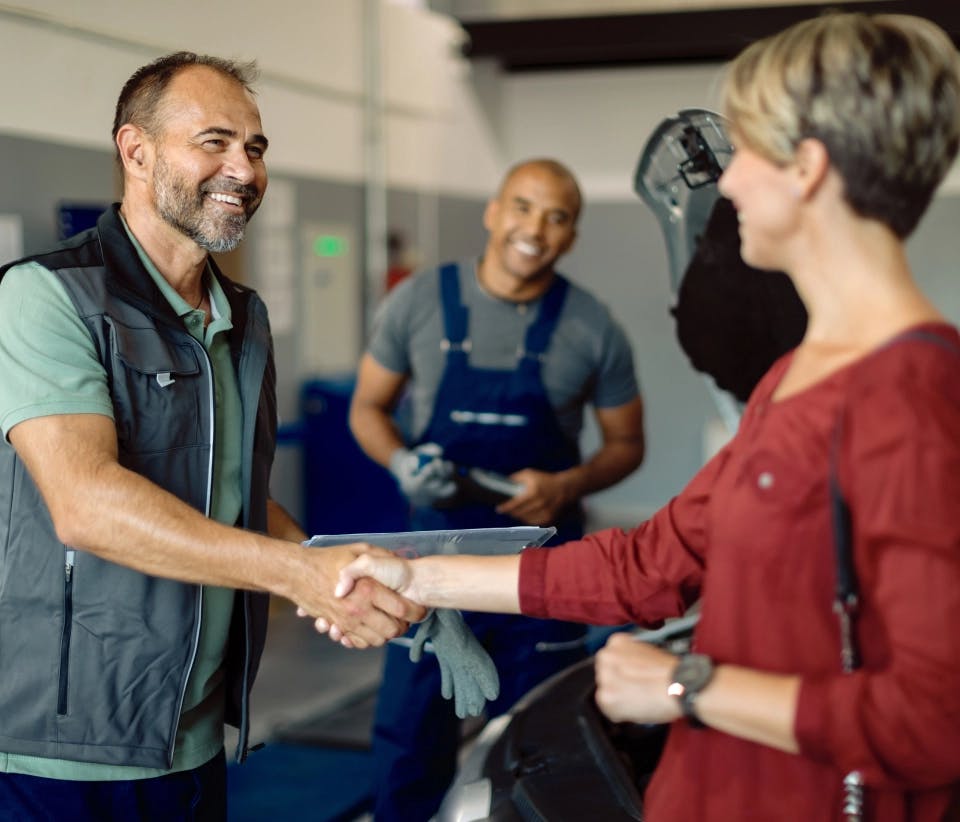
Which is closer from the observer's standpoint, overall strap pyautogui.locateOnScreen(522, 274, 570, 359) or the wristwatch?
the wristwatch

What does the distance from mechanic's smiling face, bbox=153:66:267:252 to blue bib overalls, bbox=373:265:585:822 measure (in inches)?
44.8

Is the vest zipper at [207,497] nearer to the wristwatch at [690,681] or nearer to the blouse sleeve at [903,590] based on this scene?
the wristwatch at [690,681]

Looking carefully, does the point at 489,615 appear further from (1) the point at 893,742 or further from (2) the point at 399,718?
(1) the point at 893,742

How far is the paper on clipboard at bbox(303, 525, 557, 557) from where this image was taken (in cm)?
151

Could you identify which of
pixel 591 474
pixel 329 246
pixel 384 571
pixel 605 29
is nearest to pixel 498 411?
pixel 591 474

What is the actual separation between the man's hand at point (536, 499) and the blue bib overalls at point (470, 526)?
0.04 m

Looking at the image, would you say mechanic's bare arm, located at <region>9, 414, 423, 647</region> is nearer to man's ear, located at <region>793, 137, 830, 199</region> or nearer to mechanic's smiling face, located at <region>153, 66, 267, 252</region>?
mechanic's smiling face, located at <region>153, 66, 267, 252</region>

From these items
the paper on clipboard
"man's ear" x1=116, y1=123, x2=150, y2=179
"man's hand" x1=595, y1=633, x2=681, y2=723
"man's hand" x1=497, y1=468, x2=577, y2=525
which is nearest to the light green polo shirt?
"man's ear" x1=116, y1=123, x2=150, y2=179

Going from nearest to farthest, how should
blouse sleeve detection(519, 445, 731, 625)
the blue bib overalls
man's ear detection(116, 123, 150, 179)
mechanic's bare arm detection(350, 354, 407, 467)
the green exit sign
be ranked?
blouse sleeve detection(519, 445, 731, 625) → man's ear detection(116, 123, 150, 179) → the blue bib overalls → mechanic's bare arm detection(350, 354, 407, 467) → the green exit sign

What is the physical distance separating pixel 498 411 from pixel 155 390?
1296mm

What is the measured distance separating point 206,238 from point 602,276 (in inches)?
219

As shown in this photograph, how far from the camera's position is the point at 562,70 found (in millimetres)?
6965

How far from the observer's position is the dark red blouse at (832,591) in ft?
2.95

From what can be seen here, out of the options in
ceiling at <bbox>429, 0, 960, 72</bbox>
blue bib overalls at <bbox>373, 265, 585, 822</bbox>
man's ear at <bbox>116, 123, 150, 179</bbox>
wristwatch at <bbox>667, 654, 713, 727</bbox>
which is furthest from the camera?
ceiling at <bbox>429, 0, 960, 72</bbox>
